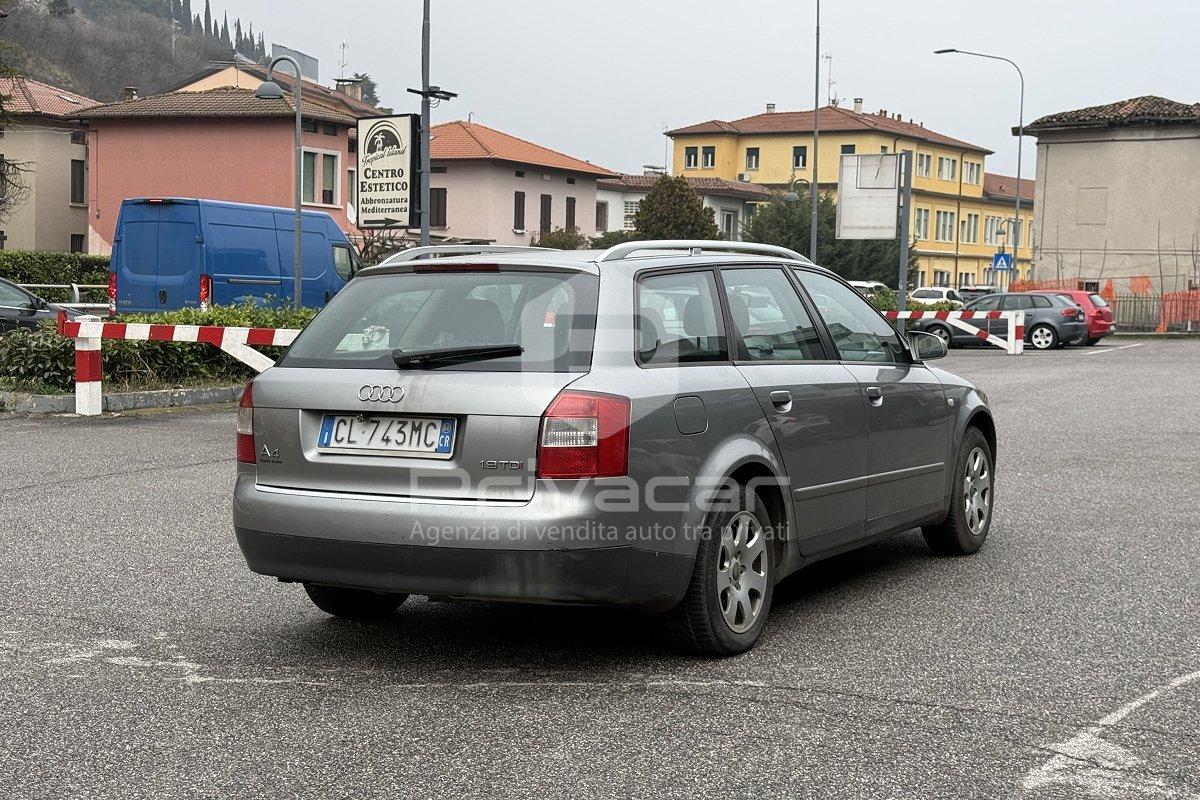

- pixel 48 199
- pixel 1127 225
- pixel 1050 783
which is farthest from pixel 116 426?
pixel 48 199

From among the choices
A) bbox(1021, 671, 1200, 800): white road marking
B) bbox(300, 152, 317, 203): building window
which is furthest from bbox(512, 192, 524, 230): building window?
bbox(1021, 671, 1200, 800): white road marking

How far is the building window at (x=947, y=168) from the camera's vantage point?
98.4 metres

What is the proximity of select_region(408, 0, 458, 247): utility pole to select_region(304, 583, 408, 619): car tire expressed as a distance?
16.6m

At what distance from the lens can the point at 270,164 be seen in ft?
169

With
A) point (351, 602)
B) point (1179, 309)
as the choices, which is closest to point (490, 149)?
point (1179, 309)

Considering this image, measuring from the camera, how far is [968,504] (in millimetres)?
7574

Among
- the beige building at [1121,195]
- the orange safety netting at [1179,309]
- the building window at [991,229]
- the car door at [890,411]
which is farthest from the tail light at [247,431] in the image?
the building window at [991,229]

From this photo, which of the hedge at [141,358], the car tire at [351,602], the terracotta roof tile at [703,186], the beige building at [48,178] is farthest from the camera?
the terracotta roof tile at [703,186]

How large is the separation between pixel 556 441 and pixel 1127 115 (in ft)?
171

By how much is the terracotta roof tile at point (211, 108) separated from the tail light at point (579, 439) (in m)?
47.2

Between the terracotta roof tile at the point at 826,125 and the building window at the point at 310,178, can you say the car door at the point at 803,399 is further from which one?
the terracotta roof tile at the point at 826,125

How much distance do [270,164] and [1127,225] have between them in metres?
31.4

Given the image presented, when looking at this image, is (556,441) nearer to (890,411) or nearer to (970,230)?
(890,411)

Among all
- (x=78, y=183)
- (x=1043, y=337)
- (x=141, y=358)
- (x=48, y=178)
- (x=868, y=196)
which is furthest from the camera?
(x=78, y=183)
